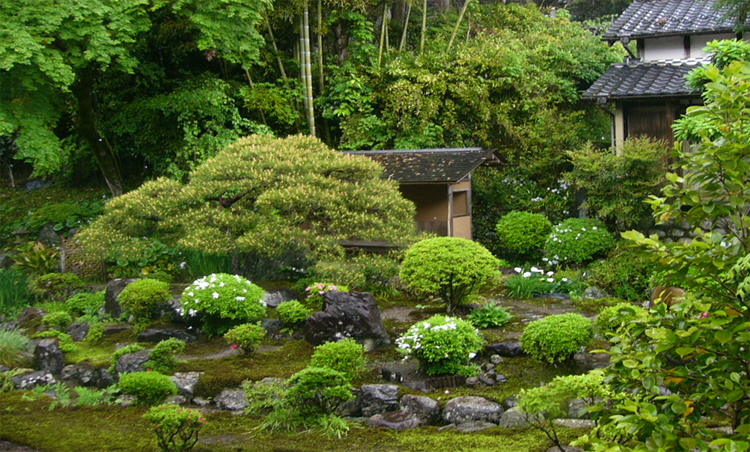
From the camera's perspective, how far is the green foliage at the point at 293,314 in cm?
1039

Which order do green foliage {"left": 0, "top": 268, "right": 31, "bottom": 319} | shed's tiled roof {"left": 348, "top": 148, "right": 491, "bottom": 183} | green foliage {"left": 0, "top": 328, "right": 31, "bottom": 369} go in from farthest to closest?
1. shed's tiled roof {"left": 348, "top": 148, "right": 491, "bottom": 183}
2. green foliage {"left": 0, "top": 268, "right": 31, "bottom": 319}
3. green foliage {"left": 0, "top": 328, "right": 31, "bottom": 369}

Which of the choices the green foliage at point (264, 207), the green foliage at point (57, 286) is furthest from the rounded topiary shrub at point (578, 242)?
the green foliage at point (57, 286)

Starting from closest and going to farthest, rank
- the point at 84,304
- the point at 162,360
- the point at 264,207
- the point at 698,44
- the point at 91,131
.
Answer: the point at 162,360, the point at 264,207, the point at 84,304, the point at 698,44, the point at 91,131

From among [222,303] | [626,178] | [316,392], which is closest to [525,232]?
[626,178]

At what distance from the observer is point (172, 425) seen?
5.50 metres

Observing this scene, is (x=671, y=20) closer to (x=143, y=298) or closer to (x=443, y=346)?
(x=443, y=346)

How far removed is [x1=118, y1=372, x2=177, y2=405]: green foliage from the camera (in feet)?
23.8

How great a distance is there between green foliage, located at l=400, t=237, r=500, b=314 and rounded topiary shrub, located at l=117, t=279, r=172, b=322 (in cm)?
399

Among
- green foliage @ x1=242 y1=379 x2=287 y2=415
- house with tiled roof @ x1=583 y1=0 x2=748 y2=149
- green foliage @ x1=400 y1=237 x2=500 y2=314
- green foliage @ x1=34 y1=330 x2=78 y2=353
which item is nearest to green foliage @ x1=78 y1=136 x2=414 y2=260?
green foliage @ x1=400 y1=237 x2=500 y2=314

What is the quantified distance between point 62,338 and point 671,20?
1402 centimetres

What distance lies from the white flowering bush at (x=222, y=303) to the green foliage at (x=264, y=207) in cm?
64

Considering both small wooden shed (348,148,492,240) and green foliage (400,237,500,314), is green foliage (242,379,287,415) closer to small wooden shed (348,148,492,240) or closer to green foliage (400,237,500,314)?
green foliage (400,237,500,314)

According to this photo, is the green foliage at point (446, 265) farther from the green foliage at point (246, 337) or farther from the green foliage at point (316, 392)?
the green foliage at point (316, 392)

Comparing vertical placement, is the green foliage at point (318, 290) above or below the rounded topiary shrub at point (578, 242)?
below
